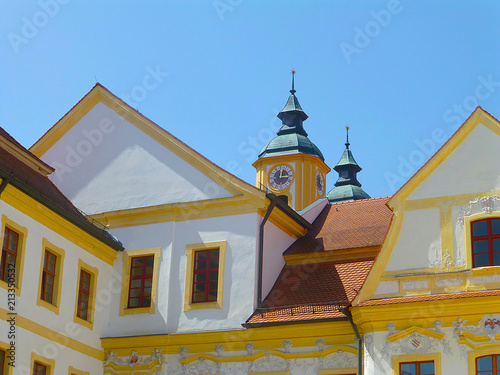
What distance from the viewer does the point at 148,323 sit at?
25.8 metres

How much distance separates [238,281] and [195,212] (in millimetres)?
2615

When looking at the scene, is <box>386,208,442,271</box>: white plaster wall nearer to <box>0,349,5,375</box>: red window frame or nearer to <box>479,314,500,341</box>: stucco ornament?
<box>479,314,500,341</box>: stucco ornament

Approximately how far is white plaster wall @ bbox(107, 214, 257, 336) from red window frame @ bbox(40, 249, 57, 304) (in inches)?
109

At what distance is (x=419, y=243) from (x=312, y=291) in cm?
395

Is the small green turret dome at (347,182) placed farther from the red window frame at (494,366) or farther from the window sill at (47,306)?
the red window frame at (494,366)

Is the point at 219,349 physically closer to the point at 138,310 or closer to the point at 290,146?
the point at 138,310

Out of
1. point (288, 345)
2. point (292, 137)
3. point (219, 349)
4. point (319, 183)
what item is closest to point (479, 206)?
point (288, 345)

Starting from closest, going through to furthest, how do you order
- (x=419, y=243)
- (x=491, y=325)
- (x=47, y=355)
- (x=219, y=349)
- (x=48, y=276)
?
(x=491, y=325) → (x=419, y=243) → (x=47, y=355) → (x=48, y=276) → (x=219, y=349)

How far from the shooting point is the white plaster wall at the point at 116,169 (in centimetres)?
2730

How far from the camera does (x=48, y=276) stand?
23.9 meters

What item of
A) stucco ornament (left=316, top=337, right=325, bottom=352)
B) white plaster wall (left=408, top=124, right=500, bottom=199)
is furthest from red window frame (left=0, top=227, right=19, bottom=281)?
white plaster wall (left=408, top=124, right=500, bottom=199)

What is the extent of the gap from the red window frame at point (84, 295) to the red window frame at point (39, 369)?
2.29 m

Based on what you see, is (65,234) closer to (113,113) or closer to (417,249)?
(113,113)

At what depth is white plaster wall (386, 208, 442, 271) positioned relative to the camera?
22.0m
